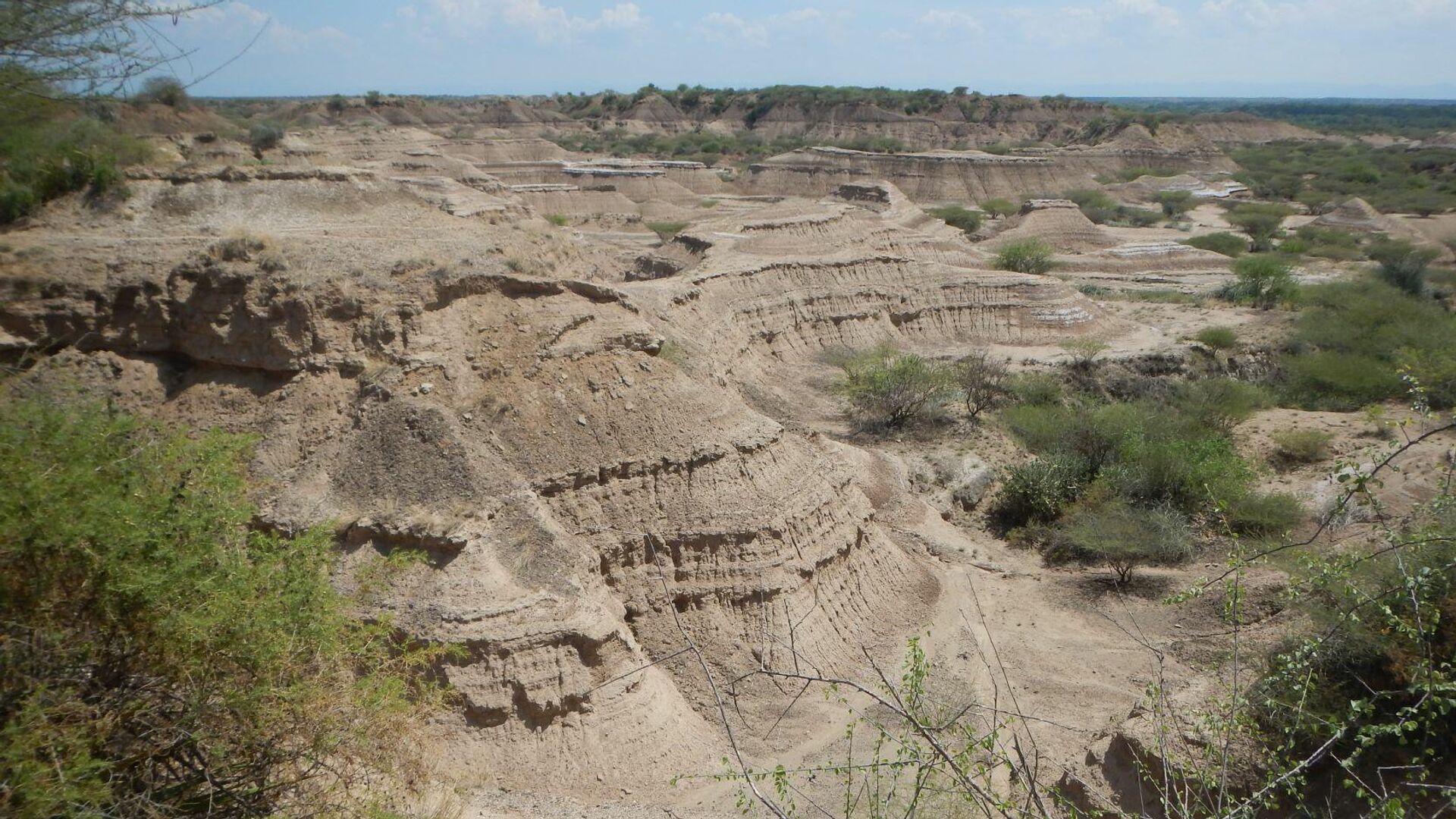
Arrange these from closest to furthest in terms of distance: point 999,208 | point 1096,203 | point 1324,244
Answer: point 1324,244 < point 999,208 < point 1096,203

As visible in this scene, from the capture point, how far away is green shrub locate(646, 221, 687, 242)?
4709 cm

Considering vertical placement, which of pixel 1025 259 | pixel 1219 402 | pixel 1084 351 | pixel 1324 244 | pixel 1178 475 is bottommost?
pixel 1178 475

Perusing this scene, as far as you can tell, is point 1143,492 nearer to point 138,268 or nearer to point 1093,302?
point 1093,302

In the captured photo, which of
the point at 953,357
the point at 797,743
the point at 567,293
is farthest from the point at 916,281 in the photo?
the point at 797,743

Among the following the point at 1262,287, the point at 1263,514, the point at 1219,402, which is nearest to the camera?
the point at 1263,514

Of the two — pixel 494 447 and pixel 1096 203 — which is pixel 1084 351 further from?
pixel 1096 203

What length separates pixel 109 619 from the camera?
6.66 metres

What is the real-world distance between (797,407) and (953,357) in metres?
5.81

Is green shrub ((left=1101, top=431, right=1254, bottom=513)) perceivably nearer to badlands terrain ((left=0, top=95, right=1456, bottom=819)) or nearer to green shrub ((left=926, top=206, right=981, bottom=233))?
badlands terrain ((left=0, top=95, right=1456, bottom=819))

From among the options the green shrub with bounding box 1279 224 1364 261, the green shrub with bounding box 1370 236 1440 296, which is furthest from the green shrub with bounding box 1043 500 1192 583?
the green shrub with bounding box 1279 224 1364 261

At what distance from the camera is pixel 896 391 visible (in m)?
23.8

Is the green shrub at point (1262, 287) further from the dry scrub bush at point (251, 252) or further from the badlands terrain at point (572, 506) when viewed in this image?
the dry scrub bush at point (251, 252)

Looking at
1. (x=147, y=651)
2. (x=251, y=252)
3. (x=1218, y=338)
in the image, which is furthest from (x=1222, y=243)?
(x=147, y=651)

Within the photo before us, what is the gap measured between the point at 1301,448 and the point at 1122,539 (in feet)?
23.9
